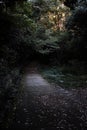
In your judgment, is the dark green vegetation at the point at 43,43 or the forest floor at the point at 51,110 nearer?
the forest floor at the point at 51,110

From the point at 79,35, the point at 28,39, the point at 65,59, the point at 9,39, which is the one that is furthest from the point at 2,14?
the point at 65,59

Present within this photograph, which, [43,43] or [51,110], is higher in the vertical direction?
[51,110]

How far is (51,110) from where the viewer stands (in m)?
8.05

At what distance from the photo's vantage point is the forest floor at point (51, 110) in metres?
6.47

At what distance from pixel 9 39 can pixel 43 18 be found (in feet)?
67.4

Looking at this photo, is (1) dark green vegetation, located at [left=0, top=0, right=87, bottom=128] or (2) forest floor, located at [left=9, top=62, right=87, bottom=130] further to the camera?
(1) dark green vegetation, located at [left=0, top=0, right=87, bottom=128]

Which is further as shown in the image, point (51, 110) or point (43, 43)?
point (43, 43)

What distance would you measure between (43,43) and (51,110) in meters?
18.3

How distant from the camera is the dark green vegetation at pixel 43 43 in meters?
10.2

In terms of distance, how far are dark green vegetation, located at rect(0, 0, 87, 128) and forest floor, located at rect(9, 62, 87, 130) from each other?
53 cm

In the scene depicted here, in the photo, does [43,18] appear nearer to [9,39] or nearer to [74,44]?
[74,44]

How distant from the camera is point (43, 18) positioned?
31.0 metres

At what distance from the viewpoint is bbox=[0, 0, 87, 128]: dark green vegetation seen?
10.2 meters

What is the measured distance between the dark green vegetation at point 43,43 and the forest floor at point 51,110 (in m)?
0.53
